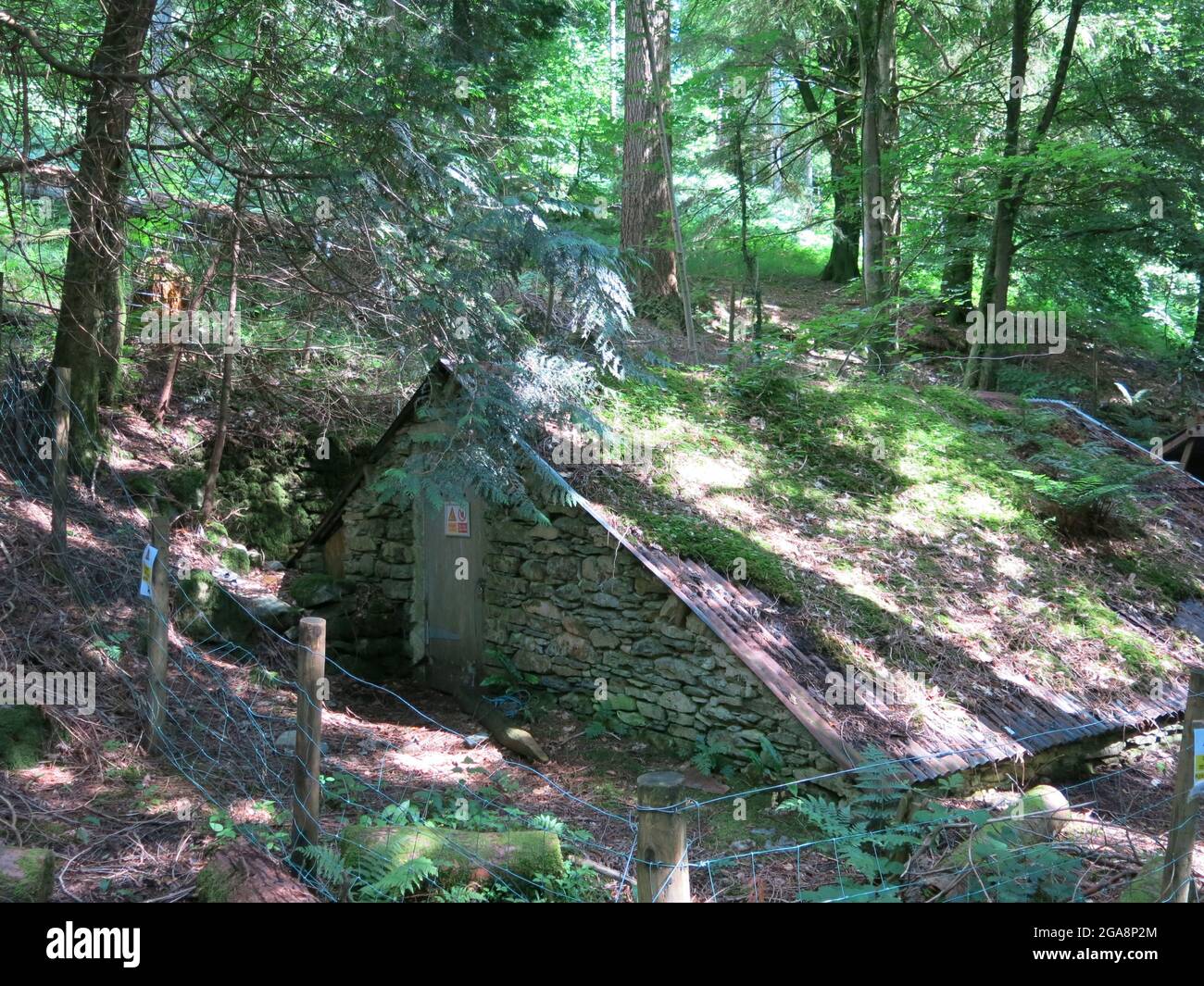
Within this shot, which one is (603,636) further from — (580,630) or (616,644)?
(580,630)

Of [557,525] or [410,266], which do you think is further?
[557,525]

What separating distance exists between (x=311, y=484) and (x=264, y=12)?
18.8ft

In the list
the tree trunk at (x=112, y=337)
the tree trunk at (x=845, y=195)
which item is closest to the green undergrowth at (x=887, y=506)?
the tree trunk at (x=112, y=337)

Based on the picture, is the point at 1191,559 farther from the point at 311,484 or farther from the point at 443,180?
the point at 311,484

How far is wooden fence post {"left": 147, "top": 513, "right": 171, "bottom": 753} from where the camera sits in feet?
17.3

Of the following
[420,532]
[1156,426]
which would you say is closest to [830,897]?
[420,532]

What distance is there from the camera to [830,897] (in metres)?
3.97

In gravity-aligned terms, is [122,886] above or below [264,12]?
below

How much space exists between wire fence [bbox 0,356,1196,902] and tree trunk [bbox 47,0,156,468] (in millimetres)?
394

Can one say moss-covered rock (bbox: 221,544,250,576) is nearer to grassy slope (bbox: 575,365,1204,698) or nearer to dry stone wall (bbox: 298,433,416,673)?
A: dry stone wall (bbox: 298,433,416,673)

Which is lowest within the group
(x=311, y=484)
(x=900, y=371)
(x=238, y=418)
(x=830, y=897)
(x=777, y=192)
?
(x=830, y=897)

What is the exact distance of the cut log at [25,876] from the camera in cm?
334

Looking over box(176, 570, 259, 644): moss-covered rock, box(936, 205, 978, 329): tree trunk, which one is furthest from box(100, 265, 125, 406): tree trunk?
box(936, 205, 978, 329): tree trunk

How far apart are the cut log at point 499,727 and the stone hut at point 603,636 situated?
23 centimetres
